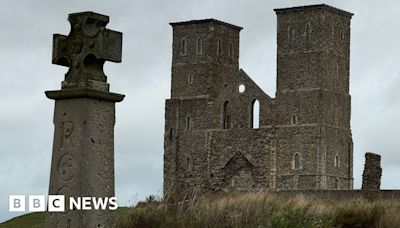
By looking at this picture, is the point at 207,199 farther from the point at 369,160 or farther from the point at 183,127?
the point at 183,127

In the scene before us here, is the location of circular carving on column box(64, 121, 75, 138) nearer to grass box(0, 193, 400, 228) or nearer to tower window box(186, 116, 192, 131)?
grass box(0, 193, 400, 228)

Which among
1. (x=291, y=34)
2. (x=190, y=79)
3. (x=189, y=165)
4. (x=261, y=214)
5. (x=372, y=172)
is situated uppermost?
(x=291, y=34)

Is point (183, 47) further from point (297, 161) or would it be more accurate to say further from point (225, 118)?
point (297, 161)

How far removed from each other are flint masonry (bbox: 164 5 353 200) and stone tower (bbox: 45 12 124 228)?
1834 inches

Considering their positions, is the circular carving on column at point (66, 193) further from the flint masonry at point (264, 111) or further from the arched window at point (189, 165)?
the arched window at point (189, 165)

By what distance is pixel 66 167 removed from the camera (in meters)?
9.22

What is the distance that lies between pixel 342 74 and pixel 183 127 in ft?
28.5

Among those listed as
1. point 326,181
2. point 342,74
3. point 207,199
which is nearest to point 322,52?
point 342,74

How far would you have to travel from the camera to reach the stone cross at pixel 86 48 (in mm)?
9242

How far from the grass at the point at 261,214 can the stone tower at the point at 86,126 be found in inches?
391

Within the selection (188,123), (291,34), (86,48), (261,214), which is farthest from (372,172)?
(86,48)

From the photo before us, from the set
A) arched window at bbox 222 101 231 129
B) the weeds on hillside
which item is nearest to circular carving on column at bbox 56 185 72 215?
the weeds on hillside

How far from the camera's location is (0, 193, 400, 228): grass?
1942 centimetres

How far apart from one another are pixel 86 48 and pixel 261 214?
36.7 feet
